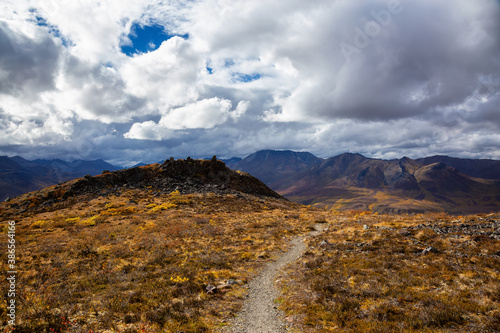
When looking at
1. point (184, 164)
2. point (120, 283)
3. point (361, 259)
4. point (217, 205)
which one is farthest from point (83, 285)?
point (184, 164)

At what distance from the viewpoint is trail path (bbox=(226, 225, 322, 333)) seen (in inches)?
400

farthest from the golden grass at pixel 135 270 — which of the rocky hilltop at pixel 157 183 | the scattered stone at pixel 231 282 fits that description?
the rocky hilltop at pixel 157 183

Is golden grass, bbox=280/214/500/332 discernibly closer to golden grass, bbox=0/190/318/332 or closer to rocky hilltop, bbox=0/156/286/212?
golden grass, bbox=0/190/318/332

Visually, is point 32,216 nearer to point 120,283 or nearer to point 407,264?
point 120,283

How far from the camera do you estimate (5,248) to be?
21891 mm

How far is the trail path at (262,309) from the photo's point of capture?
400 inches

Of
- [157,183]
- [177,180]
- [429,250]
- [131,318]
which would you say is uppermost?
[177,180]

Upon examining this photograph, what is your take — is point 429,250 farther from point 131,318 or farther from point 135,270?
point 135,270

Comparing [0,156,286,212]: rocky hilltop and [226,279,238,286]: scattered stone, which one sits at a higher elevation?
[0,156,286,212]: rocky hilltop

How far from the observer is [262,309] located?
38.6ft

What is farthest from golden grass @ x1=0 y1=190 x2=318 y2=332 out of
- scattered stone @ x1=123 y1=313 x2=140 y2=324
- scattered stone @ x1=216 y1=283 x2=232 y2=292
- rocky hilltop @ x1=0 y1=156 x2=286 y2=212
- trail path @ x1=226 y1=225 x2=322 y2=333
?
rocky hilltop @ x1=0 y1=156 x2=286 y2=212

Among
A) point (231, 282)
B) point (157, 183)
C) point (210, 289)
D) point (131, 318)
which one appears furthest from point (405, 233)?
point (157, 183)

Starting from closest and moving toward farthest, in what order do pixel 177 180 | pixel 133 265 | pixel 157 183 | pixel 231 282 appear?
pixel 231 282 → pixel 133 265 → pixel 157 183 → pixel 177 180

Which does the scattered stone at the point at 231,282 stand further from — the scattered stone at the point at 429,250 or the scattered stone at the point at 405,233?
the scattered stone at the point at 405,233
